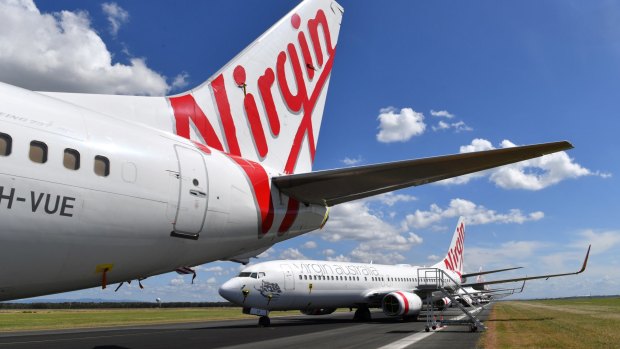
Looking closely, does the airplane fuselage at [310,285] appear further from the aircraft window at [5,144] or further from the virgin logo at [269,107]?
the aircraft window at [5,144]

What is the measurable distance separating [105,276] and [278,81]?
4.67 meters

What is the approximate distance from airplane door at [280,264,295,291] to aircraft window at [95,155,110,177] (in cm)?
2006

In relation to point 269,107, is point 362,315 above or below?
below

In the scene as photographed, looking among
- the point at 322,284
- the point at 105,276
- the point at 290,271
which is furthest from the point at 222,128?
the point at 322,284

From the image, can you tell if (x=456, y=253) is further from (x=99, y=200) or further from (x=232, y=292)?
(x=99, y=200)

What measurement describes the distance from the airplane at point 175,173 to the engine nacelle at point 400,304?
20675 millimetres

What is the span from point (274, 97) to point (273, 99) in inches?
1.9

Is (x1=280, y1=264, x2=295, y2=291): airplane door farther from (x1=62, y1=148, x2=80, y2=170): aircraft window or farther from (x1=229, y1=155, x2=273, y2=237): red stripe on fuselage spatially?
(x1=62, y1=148, x2=80, y2=170): aircraft window

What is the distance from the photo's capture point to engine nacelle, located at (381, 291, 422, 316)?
2769 cm

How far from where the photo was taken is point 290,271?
24.7m

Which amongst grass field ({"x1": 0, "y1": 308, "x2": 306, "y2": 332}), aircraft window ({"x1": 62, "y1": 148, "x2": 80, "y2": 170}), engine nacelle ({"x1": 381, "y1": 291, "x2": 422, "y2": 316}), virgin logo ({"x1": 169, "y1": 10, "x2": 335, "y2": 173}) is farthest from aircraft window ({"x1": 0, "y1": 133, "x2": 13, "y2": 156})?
engine nacelle ({"x1": 381, "y1": 291, "x2": 422, "y2": 316})

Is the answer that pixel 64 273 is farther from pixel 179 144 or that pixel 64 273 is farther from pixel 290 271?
pixel 290 271

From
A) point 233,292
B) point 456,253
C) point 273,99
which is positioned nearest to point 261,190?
point 273,99

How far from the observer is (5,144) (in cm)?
414
